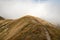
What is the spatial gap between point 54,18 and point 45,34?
0.96ft

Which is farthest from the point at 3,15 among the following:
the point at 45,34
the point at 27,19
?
the point at 45,34

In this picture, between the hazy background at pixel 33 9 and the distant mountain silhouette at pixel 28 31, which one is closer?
the distant mountain silhouette at pixel 28 31

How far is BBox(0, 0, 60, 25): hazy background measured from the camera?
119 cm

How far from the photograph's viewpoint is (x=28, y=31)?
3.21 feet

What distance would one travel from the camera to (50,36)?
0.94m

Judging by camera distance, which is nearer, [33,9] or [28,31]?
[28,31]

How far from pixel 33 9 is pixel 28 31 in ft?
1.20

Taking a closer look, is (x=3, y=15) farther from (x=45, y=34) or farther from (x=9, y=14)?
(x=45, y=34)

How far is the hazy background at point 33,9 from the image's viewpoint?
1194mm

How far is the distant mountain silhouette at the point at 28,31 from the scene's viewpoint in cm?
94

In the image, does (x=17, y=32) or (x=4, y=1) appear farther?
(x=4, y=1)

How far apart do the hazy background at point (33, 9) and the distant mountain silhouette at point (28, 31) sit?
182 millimetres

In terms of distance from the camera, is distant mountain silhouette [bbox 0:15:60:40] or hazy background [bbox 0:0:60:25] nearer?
distant mountain silhouette [bbox 0:15:60:40]

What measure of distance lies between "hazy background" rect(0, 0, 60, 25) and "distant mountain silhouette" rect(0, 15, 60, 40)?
0.18 meters
